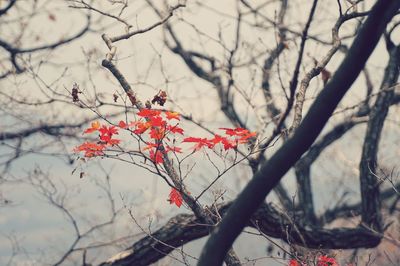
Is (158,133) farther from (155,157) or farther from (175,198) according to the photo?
(175,198)

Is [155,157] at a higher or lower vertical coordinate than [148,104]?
lower

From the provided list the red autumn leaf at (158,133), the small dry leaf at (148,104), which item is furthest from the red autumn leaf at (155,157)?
the small dry leaf at (148,104)

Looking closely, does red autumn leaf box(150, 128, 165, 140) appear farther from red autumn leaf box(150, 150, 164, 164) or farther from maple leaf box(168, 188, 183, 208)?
maple leaf box(168, 188, 183, 208)

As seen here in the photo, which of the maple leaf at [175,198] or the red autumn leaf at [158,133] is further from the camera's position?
the maple leaf at [175,198]

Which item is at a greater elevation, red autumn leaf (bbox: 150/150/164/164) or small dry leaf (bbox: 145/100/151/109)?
small dry leaf (bbox: 145/100/151/109)

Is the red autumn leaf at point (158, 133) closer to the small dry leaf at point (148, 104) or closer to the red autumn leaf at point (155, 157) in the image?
the red autumn leaf at point (155, 157)

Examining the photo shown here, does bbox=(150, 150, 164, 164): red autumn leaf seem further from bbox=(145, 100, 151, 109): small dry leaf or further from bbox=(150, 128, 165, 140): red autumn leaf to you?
bbox=(145, 100, 151, 109): small dry leaf

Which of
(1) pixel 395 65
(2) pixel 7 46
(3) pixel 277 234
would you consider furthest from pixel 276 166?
(2) pixel 7 46

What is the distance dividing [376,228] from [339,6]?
3.77 metres

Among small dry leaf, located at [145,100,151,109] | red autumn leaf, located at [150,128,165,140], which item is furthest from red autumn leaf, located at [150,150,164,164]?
small dry leaf, located at [145,100,151,109]

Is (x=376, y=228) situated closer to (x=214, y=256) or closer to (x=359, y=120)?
(x=359, y=120)

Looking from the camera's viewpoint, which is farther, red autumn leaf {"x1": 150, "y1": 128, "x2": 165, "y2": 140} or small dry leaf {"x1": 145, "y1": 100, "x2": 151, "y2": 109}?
small dry leaf {"x1": 145, "y1": 100, "x2": 151, "y2": 109}

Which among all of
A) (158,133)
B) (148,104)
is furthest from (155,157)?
(148,104)

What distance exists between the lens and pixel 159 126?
137 inches
